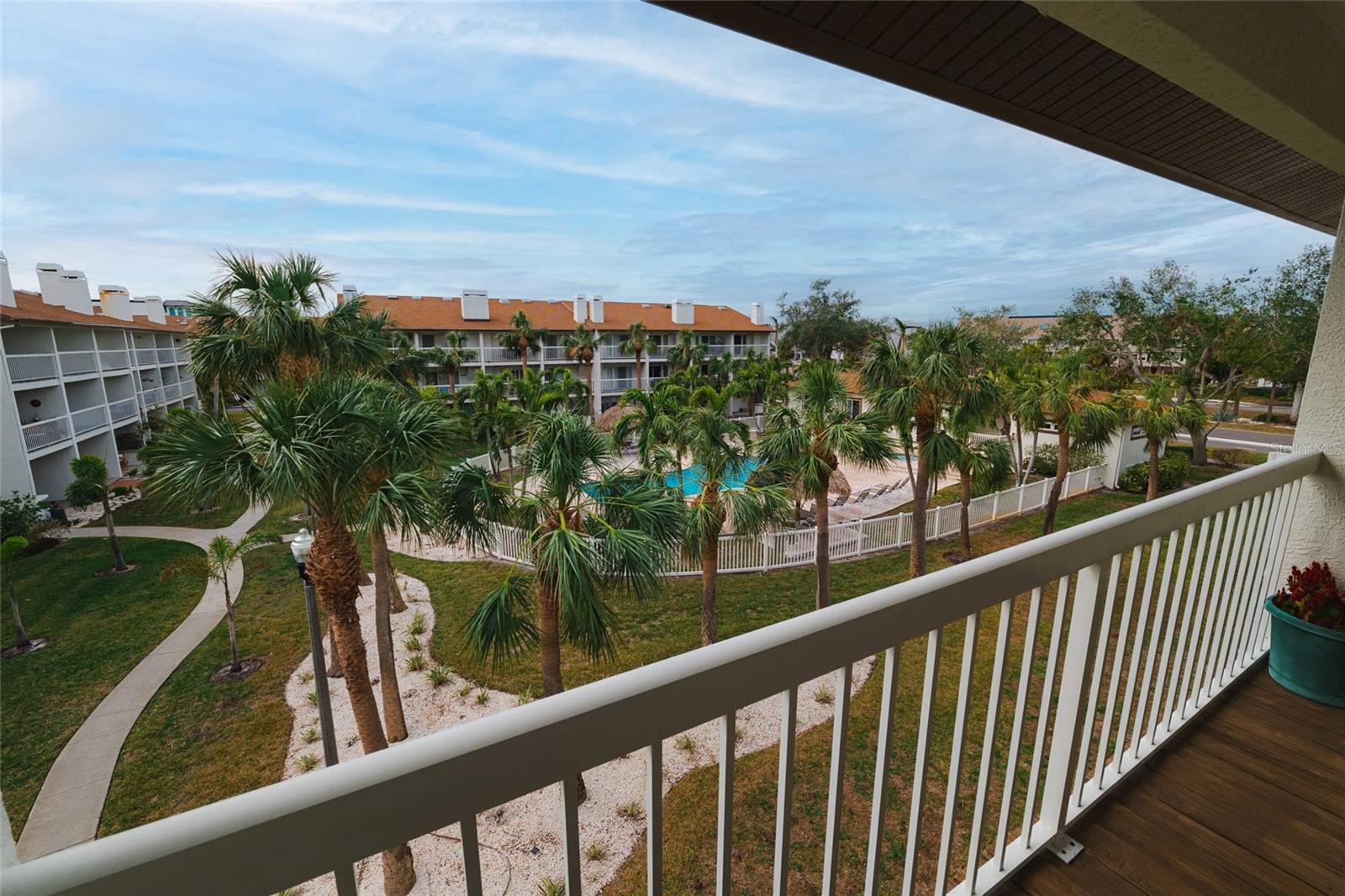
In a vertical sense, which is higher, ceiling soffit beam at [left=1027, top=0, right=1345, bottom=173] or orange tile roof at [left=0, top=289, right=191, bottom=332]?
orange tile roof at [left=0, top=289, right=191, bottom=332]

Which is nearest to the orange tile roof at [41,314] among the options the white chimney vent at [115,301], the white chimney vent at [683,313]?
the white chimney vent at [115,301]

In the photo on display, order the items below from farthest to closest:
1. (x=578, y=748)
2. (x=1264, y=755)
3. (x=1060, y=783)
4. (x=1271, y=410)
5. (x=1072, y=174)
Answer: (x=1271, y=410)
(x=1072, y=174)
(x=1264, y=755)
(x=1060, y=783)
(x=578, y=748)

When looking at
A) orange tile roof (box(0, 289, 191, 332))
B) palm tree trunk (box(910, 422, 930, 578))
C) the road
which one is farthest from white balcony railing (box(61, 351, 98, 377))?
the road

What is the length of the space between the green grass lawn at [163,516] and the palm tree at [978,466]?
677 inches

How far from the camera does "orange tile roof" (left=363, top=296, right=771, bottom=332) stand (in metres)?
29.3

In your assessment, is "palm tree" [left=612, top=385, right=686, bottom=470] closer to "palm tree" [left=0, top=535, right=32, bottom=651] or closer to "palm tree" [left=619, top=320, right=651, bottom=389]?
"palm tree" [left=0, top=535, right=32, bottom=651]

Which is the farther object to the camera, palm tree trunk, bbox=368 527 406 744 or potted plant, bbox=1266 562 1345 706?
palm tree trunk, bbox=368 527 406 744

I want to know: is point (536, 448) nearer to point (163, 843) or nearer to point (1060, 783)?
point (1060, 783)

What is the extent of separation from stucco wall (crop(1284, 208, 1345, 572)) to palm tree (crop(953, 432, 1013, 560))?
25.1ft

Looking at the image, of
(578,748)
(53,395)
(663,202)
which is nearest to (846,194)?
(663,202)

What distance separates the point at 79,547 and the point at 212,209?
36.3 ft

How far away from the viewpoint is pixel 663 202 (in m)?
30.8

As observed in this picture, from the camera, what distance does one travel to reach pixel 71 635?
31.6 ft

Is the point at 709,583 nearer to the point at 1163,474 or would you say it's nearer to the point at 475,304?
the point at 1163,474
